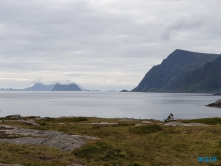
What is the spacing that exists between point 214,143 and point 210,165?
940cm

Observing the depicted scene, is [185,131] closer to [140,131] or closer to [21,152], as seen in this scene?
[140,131]

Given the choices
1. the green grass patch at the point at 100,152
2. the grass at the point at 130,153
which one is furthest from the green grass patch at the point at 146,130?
A: the green grass patch at the point at 100,152

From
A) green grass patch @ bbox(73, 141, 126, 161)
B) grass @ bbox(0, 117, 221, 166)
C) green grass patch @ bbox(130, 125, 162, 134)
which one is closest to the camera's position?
grass @ bbox(0, 117, 221, 166)

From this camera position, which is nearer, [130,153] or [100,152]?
[100,152]

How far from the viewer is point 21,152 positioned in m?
24.6

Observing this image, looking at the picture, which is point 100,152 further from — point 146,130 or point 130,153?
point 146,130

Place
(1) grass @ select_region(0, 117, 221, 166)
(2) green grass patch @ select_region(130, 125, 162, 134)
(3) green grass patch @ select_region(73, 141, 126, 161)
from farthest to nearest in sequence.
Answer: (2) green grass patch @ select_region(130, 125, 162, 134) → (3) green grass patch @ select_region(73, 141, 126, 161) → (1) grass @ select_region(0, 117, 221, 166)

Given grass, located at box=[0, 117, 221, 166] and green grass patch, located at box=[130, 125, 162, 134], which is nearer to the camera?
grass, located at box=[0, 117, 221, 166]

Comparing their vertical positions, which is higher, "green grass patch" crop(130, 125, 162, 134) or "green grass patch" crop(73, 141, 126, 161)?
"green grass patch" crop(73, 141, 126, 161)

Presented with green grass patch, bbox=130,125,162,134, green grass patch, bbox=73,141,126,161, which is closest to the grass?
green grass patch, bbox=73,141,126,161

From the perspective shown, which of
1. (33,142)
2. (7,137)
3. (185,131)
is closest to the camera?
(33,142)

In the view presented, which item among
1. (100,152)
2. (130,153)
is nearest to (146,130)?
(130,153)

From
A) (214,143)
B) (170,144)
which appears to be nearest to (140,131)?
(170,144)

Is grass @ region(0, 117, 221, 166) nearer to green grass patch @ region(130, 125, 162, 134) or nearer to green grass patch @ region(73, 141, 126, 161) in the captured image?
green grass patch @ region(73, 141, 126, 161)
